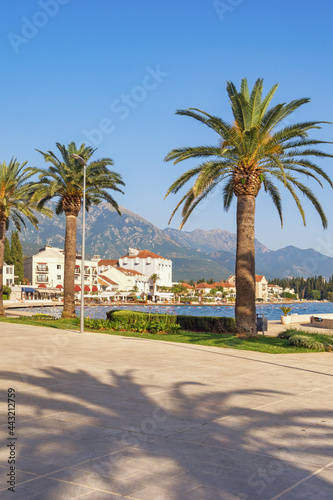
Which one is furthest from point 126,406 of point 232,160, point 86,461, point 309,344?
point 232,160

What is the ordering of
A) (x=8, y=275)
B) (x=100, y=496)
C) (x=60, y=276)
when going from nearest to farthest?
(x=100, y=496) < (x=8, y=275) < (x=60, y=276)

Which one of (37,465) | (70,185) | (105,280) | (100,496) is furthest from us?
(105,280)

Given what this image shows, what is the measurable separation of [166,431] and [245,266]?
14.9 m

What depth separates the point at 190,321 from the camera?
25578 millimetres

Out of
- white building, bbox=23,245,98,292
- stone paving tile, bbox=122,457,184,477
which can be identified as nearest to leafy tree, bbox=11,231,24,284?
white building, bbox=23,245,98,292

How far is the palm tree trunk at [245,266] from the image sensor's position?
21.2 m

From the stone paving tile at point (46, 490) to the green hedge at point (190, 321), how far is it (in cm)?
2010

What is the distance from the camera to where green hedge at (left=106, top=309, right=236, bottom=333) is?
24.7 metres

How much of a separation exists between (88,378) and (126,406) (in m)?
2.87

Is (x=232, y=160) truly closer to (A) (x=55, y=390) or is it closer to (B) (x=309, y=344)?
(B) (x=309, y=344)

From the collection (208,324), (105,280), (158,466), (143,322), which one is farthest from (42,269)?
(158,466)

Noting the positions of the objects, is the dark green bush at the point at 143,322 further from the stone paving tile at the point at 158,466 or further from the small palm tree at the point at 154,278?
the small palm tree at the point at 154,278

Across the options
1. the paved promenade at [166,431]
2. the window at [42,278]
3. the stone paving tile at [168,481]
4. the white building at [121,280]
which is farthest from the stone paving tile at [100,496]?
the white building at [121,280]

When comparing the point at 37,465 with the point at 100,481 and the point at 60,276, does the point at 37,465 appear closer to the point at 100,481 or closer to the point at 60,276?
the point at 100,481
